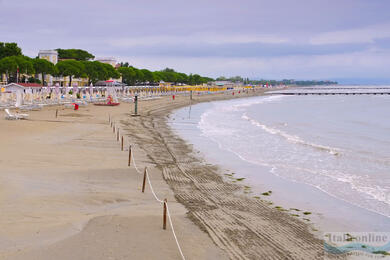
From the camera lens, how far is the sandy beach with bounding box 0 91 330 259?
7.11 meters

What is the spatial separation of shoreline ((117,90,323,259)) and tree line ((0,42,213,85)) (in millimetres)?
47482

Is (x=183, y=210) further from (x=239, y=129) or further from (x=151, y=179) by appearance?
(x=239, y=129)

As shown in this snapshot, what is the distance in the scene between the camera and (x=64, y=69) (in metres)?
76.5

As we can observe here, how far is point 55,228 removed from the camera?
25.2 feet

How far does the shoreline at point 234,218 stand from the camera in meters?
7.88

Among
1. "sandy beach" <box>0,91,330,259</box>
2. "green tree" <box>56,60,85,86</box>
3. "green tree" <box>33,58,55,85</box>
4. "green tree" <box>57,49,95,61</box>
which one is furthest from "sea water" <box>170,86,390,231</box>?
"green tree" <box>57,49,95,61</box>

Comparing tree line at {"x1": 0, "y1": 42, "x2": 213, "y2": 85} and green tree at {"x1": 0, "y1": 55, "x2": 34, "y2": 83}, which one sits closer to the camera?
green tree at {"x1": 0, "y1": 55, "x2": 34, "y2": 83}

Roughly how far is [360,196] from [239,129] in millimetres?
18460

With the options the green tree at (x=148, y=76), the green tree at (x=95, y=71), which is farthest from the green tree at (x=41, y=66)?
the green tree at (x=148, y=76)

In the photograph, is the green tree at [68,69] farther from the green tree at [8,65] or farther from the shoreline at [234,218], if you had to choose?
the shoreline at [234,218]

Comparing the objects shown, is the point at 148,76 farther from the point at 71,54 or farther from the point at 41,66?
the point at 41,66

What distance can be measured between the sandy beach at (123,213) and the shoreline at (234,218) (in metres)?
0.02

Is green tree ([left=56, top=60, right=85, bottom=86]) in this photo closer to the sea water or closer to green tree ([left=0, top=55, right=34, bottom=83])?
green tree ([left=0, top=55, right=34, bottom=83])

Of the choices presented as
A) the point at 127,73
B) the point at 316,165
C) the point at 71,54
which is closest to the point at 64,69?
the point at 127,73
